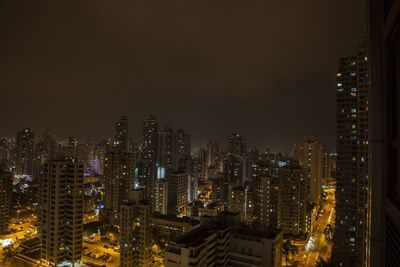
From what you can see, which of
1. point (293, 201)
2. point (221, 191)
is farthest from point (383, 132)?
point (221, 191)

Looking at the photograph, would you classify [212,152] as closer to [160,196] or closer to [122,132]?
[122,132]

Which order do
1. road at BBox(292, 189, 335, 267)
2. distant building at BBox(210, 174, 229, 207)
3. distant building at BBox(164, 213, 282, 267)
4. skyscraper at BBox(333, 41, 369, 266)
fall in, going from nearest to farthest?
distant building at BBox(164, 213, 282, 267), skyscraper at BBox(333, 41, 369, 266), road at BBox(292, 189, 335, 267), distant building at BBox(210, 174, 229, 207)

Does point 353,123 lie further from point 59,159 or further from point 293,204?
point 59,159

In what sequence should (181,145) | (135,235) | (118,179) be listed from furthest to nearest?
(181,145) → (118,179) → (135,235)

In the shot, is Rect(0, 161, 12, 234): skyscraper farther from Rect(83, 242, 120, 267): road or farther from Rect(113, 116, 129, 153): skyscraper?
Rect(113, 116, 129, 153): skyscraper

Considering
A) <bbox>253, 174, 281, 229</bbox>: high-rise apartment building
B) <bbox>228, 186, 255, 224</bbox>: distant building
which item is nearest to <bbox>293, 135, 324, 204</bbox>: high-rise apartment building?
<bbox>228, 186, 255, 224</bbox>: distant building

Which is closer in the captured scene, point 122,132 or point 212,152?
point 122,132
